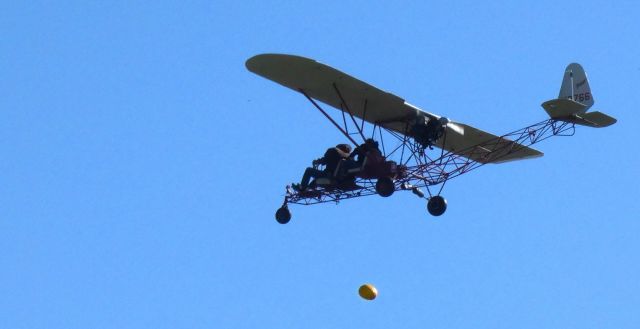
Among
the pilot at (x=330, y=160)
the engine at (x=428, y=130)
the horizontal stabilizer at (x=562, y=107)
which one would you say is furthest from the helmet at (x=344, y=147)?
the horizontal stabilizer at (x=562, y=107)

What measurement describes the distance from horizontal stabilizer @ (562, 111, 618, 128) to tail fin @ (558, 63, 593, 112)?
2.36ft

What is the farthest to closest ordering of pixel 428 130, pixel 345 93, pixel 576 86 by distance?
pixel 576 86, pixel 428 130, pixel 345 93

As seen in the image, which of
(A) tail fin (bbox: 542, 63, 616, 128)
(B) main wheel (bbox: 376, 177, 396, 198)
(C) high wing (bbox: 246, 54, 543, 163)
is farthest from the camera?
(B) main wheel (bbox: 376, 177, 396, 198)

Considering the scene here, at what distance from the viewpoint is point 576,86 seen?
44.7m

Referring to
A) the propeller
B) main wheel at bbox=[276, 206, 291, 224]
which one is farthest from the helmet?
main wheel at bbox=[276, 206, 291, 224]

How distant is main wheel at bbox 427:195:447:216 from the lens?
44.9 meters

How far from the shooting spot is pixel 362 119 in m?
44.8

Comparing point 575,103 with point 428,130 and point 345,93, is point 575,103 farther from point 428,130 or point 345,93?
point 345,93

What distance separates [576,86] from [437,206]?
471cm

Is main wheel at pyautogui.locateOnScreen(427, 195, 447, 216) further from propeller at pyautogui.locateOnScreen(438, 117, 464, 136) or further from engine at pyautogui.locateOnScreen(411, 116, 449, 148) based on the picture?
propeller at pyautogui.locateOnScreen(438, 117, 464, 136)

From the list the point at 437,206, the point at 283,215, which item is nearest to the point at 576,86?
the point at 437,206

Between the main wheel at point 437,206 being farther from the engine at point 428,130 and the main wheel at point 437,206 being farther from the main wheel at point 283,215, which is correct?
the main wheel at point 283,215

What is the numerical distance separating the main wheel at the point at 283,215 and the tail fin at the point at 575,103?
26.0ft

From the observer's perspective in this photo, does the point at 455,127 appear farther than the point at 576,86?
Yes
